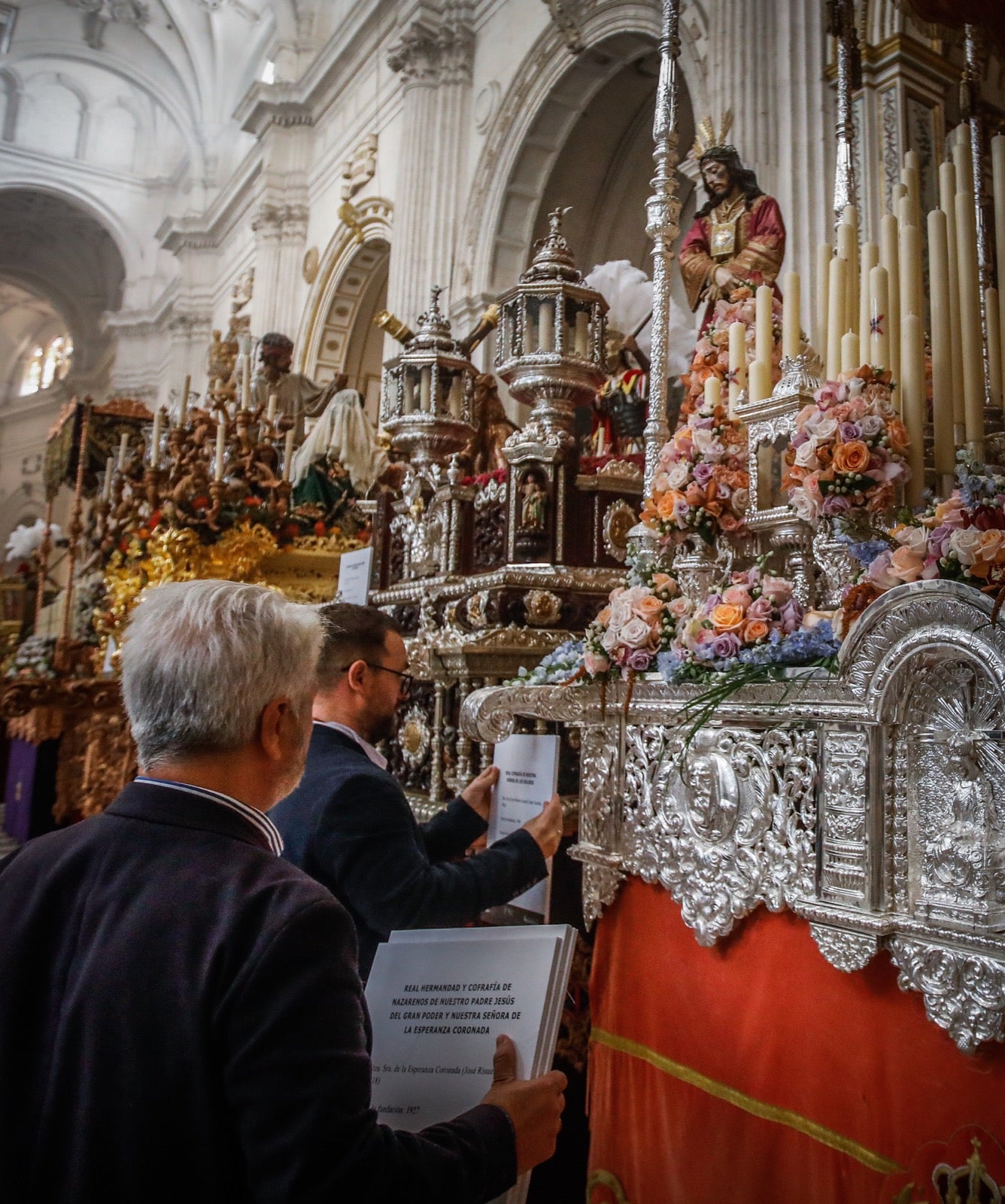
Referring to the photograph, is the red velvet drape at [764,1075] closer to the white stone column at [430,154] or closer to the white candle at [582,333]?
the white candle at [582,333]

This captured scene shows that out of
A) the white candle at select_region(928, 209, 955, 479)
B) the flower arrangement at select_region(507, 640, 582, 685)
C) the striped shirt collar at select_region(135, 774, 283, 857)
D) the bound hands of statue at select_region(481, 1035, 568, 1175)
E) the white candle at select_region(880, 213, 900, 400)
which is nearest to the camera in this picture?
the striped shirt collar at select_region(135, 774, 283, 857)

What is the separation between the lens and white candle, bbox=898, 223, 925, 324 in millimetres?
2432

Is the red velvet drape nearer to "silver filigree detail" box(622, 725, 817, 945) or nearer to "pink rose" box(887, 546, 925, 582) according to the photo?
"silver filigree detail" box(622, 725, 817, 945)

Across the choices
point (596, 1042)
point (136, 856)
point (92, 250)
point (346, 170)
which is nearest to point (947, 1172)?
point (596, 1042)

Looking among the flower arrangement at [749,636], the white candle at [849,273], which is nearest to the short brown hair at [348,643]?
the flower arrangement at [749,636]

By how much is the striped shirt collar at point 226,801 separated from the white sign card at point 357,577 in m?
3.85

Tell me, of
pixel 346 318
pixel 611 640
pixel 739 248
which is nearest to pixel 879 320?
pixel 611 640

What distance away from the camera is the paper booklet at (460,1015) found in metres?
1.48

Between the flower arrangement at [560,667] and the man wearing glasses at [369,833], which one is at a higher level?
the flower arrangement at [560,667]

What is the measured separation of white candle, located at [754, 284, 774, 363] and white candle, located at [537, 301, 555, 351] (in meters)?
1.60

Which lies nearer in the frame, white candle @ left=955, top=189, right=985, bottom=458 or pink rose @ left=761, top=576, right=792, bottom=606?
pink rose @ left=761, top=576, right=792, bottom=606

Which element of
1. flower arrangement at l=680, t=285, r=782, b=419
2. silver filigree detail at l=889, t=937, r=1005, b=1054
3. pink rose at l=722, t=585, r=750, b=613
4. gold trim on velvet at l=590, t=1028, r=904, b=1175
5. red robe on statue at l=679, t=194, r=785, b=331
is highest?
red robe on statue at l=679, t=194, r=785, b=331

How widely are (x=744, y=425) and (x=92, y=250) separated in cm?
2611

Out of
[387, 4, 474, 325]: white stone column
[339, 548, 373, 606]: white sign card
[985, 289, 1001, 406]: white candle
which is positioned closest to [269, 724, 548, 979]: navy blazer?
[985, 289, 1001, 406]: white candle
